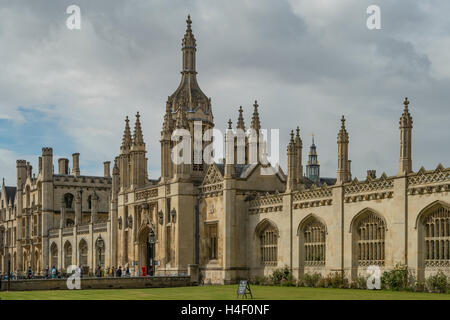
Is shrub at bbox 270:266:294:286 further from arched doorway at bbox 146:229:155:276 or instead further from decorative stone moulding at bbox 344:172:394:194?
arched doorway at bbox 146:229:155:276

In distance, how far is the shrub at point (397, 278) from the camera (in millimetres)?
33844

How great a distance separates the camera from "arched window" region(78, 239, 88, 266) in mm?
71800

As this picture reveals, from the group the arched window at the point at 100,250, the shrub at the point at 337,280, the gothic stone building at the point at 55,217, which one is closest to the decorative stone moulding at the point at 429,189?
the shrub at the point at 337,280

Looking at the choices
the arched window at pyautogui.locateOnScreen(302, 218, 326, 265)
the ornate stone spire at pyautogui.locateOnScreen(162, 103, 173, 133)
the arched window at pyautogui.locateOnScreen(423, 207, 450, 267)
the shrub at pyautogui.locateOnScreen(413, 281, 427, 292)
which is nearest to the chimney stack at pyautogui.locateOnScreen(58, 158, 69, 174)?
the ornate stone spire at pyautogui.locateOnScreen(162, 103, 173, 133)

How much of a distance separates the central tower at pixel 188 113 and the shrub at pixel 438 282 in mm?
21162

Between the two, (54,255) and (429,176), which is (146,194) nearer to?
(429,176)

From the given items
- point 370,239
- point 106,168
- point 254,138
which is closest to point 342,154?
point 370,239

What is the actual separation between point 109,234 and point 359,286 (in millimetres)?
31386

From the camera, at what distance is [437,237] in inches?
1296

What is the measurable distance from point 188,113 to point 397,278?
2397cm

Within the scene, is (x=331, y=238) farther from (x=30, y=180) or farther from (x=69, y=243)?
→ (x=30, y=180)

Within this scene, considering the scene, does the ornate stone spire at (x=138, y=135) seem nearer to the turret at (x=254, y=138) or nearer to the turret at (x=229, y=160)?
the turret at (x=254, y=138)

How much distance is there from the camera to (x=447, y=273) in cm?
3231
